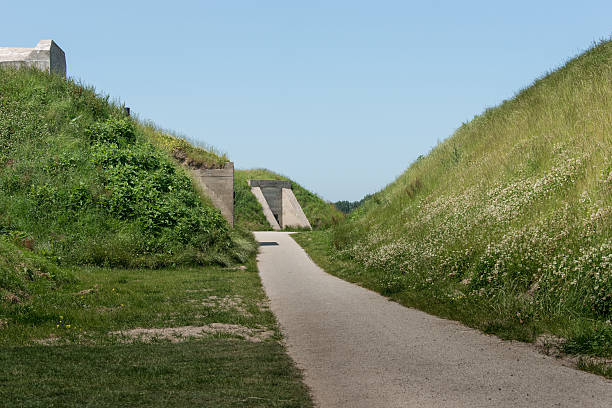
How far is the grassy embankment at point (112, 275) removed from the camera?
280 inches

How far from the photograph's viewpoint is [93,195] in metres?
21.9

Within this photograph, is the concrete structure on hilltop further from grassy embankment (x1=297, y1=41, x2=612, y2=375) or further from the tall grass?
the tall grass

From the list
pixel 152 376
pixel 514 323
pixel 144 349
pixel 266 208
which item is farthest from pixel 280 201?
pixel 152 376

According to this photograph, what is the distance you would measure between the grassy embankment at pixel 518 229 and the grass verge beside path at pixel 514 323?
3 cm

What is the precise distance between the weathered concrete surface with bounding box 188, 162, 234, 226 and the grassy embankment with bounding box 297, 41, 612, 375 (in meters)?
6.32

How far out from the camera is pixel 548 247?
464 inches

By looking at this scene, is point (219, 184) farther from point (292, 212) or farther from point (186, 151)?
point (292, 212)

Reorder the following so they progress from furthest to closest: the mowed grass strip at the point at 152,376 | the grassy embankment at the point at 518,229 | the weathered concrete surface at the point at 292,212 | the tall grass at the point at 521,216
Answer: the weathered concrete surface at the point at 292,212
the tall grass at the point at 521,216
the grassy embankment at the point at 518,229
the mowed grass strip at the point at 152,376

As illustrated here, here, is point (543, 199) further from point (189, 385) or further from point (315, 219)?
point (315, 219)

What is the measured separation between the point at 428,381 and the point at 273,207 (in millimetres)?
42598

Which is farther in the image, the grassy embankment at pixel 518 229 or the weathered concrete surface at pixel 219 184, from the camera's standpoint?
the weathered concrete surface at pixel 219 184

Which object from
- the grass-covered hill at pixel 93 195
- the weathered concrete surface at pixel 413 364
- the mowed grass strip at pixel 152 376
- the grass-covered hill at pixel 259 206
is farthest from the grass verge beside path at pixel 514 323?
the grass-covered hill at pixel 259 206

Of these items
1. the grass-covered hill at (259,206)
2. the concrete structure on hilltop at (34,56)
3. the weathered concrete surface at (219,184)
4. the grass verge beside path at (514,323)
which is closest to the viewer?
the grass verge beside path at (514,323)

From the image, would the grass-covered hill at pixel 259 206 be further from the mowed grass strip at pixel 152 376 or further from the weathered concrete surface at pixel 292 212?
the mowed grass strip at pixel 152 376
